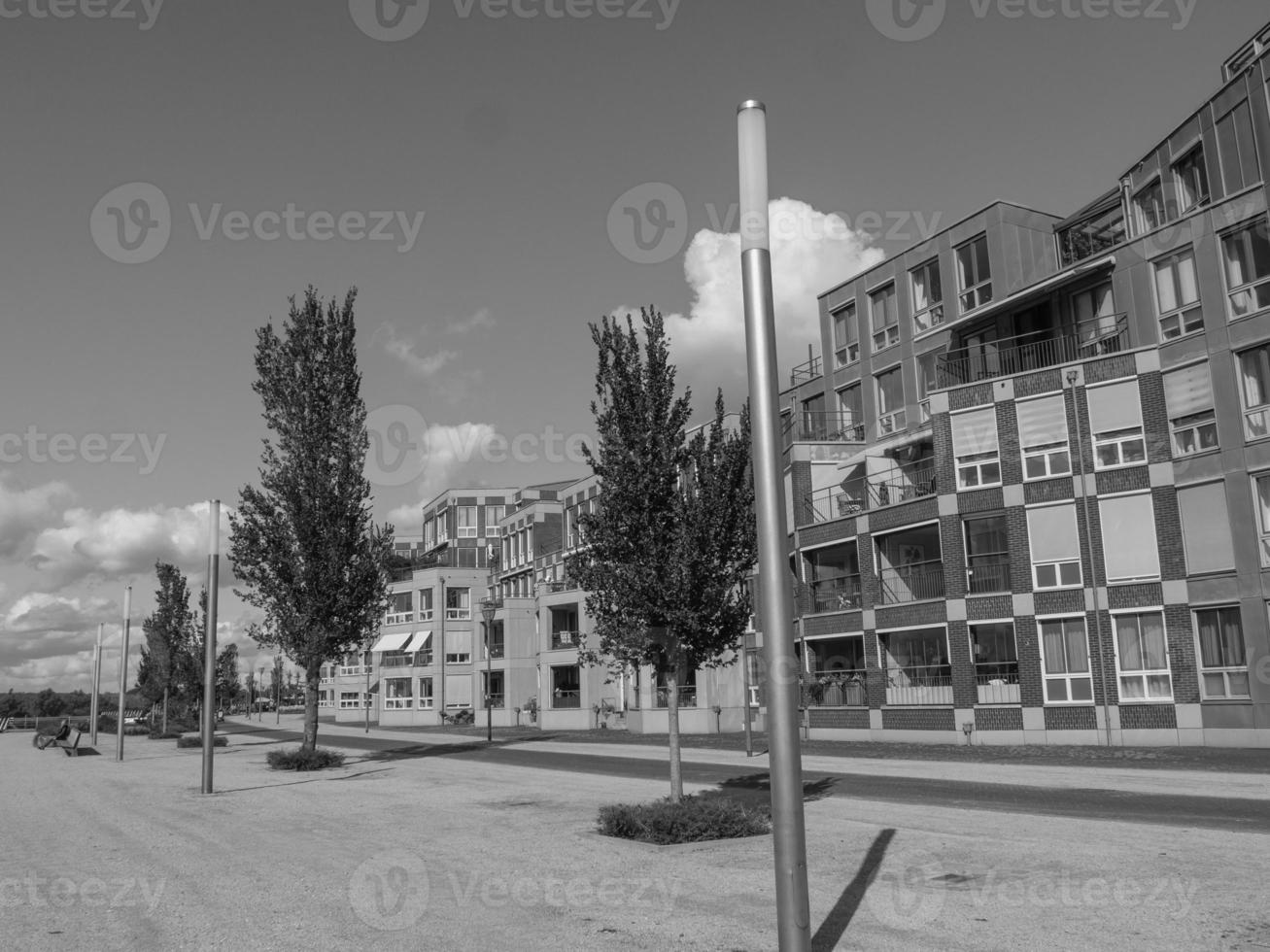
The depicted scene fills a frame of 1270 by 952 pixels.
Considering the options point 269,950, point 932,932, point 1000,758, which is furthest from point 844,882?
point 1000,758

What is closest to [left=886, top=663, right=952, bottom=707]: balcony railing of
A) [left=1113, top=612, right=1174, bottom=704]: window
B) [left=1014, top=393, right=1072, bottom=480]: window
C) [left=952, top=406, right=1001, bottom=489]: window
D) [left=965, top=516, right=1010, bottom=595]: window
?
→ [left=965, top=516, right=1010, bottom=595]: window

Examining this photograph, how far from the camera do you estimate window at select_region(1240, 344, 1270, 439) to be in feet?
88.9

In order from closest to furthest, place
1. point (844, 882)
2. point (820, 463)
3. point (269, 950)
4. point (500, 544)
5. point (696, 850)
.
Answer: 1. point (269, 950)
2. point (844, 882)
3. point (696, 850)
4. point (820, 463)
5. point (500, 544)

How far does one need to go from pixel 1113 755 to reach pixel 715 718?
22.6m

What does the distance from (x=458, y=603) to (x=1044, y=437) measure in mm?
49026

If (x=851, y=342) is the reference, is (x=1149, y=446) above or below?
below

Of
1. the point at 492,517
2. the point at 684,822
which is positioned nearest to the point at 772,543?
the point at 684,822

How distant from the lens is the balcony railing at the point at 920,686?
3428 centimetres

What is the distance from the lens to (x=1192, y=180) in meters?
30.7

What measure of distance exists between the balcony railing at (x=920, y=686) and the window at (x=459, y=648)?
40271mm

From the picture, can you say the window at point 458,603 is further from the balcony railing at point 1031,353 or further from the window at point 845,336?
the balcony railing at point 1031,353

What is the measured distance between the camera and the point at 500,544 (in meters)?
79.2

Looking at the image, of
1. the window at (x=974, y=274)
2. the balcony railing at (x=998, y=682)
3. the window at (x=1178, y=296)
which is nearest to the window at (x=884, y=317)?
the window at (x=974, y=274)

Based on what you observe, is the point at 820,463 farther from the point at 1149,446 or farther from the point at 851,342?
the point at 1149,446
